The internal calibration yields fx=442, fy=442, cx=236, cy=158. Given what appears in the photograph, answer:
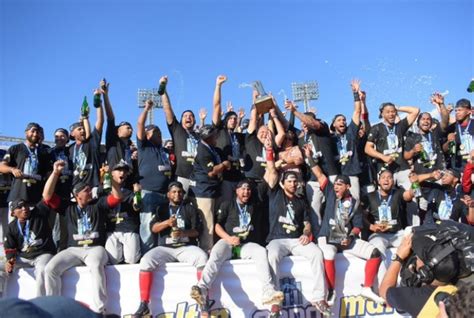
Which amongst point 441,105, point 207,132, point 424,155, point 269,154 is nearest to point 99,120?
point 207,132

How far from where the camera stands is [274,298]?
569 cm

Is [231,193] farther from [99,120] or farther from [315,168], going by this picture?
[99,120]

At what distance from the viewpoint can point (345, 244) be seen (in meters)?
6.48

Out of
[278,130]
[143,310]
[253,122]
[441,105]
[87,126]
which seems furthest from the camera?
[441,105]

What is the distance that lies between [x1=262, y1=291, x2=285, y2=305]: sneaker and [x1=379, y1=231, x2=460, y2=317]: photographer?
2083 millimetres

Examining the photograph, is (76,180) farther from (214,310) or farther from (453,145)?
(453,145)

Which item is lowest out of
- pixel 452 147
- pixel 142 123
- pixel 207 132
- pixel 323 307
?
pixel 323 307

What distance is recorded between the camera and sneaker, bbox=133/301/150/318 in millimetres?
5844

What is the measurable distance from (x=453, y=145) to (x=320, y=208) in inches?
124

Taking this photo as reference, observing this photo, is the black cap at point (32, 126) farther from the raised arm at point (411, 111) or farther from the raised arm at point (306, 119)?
the raised arm at point (411, 111)

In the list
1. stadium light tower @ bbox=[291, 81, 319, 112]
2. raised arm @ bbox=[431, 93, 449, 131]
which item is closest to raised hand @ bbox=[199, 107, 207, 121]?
raised arm @ bbox=[431, 93, 449, 131]

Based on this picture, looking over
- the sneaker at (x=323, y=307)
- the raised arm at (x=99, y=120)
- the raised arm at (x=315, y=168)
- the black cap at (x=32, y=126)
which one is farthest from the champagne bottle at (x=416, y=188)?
the black cap at (x=32, y=126)

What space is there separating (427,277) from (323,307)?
288 cm

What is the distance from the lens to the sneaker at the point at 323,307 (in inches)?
234
